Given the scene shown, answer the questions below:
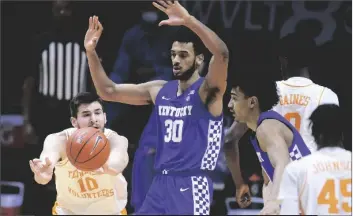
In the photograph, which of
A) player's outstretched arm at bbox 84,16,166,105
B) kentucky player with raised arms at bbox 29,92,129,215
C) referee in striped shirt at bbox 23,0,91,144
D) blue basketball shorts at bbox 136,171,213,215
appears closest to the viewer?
blue basketball shorts at bbox 136,171,213,215

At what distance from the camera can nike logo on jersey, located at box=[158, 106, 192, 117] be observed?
22.4ft

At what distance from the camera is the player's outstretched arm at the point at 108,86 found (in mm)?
7184

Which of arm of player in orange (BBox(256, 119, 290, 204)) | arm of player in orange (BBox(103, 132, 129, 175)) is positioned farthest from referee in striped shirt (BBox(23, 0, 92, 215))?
arm of player in orange (BBox(256, 119, 290, 204))

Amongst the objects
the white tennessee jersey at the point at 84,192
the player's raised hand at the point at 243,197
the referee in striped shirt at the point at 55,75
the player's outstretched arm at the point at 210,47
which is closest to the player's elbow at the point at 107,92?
the white tennessee jersey at the point at 84,192

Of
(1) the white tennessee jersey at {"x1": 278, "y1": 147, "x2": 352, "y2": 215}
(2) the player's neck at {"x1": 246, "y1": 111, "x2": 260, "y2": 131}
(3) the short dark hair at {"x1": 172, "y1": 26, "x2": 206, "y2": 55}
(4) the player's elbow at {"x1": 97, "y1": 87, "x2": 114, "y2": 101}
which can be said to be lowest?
(1) the white tennessee jersey at {"x1": 278, "y1": 147, "x2": 352, "y2": 215}

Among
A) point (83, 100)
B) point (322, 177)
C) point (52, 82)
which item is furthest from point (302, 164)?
point (52, 82)

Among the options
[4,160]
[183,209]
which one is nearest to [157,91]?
[183,209]

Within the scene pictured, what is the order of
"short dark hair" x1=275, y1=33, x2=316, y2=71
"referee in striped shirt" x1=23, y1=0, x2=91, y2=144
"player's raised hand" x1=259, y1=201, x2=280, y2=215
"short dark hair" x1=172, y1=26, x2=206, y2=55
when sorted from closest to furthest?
"player's raised hand" x1=259, y1=201, x2=280, y2=215 → "short dark hair" x1=172, y1=26, x2=206, y2=55 → "short dark hair" x1=275, y1=33, x2=316, y2=71 → "referee in striped shirt" x1=23, y1=0, x2=91, y2=144

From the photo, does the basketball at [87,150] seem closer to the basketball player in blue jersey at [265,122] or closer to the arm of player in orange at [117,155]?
the arm of player in orange at [117,155]

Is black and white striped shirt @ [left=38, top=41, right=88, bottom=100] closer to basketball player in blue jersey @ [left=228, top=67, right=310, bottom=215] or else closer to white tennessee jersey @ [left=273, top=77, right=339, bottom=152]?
white tennessee jersey @ [left=273, top=77, right=339, bottom=152]

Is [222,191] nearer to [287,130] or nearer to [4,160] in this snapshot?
[4,160]

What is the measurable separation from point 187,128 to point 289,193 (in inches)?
48.0

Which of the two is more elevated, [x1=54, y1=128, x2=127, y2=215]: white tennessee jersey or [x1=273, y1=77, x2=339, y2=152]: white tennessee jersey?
[x1=273, y1=77, x2=339, y2=152]: white tennessee jersey

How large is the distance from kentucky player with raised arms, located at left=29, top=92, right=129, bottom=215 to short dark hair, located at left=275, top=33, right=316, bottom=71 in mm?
3575
